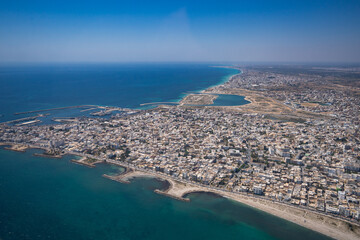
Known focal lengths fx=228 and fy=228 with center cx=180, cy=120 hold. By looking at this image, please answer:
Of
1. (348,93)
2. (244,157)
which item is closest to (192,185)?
(244,157)

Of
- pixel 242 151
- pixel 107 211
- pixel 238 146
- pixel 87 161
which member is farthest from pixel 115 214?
pixel 238 146

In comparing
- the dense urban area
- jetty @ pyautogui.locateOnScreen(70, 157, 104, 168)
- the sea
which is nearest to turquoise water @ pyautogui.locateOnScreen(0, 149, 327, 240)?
the sea

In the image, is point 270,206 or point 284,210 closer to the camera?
point 284,210

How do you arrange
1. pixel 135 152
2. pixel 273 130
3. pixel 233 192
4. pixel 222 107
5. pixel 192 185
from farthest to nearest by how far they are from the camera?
1. pixel 222 107
2. pixel 273 130
3. pixel 135 152
4. pixel 192 185
5. pixel 233 192

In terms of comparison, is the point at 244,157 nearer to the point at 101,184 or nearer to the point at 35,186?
the point at 101,184

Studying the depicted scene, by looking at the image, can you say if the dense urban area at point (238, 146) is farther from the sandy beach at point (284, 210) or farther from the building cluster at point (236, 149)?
the sandy beach at point (284, 210)

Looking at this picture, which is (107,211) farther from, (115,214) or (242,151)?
(242,151)

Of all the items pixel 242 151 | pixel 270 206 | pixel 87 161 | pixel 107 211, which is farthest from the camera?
pixel 242 151
